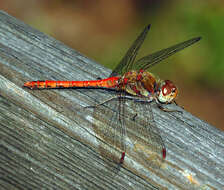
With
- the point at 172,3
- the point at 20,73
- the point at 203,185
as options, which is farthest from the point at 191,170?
the point at 172,3

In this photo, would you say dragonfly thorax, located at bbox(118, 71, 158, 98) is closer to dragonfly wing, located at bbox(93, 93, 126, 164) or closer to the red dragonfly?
the red dragonfly

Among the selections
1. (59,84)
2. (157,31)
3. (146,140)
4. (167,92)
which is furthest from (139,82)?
(157,31)

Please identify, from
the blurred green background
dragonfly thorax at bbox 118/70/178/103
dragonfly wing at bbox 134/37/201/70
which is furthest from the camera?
the blurred green background

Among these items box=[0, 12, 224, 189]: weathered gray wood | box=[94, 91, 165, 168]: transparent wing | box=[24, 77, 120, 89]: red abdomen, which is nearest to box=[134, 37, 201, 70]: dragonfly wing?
box=[24, 77, 120, 89]: red abdomen

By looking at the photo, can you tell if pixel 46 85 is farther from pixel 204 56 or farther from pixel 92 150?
pixel 204 56

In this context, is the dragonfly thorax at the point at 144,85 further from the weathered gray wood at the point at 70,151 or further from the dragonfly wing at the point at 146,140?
the weathered gray wood at the point at 70,151

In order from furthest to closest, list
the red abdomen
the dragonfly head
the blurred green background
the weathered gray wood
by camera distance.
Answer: the blurred green background → the dragonfly head → the red abdomen → the weathered gray wood

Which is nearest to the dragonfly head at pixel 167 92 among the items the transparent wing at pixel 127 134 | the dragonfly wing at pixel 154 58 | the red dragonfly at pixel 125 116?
the red dragonfly at pixel 125 116
